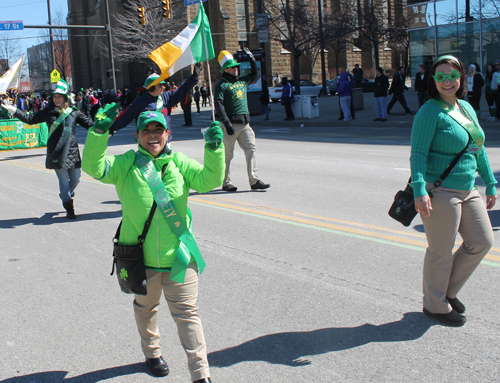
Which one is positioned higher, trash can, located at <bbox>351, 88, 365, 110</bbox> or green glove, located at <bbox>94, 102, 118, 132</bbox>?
trash can, located at <bbox>351, 88, 365, 110</bbox>

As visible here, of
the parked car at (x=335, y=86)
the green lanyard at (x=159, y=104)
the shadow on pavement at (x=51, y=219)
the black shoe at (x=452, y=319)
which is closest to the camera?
the black shoe at (x=452, y=319)

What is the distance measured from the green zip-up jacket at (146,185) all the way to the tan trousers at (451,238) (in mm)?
1458

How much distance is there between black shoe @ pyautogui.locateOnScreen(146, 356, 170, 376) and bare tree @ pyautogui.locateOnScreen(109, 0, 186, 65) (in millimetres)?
43353

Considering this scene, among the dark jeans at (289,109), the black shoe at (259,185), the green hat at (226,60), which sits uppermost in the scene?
the green hat at (226,60)

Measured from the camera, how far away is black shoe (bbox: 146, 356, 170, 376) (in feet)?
10.8

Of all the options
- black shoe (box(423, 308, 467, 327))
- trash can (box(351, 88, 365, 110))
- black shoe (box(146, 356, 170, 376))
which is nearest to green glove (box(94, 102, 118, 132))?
black shoe (box(146, 356, 170, 376))

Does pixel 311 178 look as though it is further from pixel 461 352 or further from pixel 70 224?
pixel 461 352

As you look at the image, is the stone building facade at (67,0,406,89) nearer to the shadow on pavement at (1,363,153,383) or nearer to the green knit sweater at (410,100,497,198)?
the green knit sweater at (410,100,497,198)

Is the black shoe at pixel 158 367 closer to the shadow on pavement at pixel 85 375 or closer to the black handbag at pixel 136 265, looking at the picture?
the shadow on pavement at pixel 85 375

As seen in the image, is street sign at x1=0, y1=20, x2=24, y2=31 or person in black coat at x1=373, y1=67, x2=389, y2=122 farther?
street sign at x1=0, y1=20, x2=24, y2=31

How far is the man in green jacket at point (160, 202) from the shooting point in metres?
3.02

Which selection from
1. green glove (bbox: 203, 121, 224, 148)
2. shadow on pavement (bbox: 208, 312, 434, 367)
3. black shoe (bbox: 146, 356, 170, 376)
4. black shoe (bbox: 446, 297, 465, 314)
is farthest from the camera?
black shoe (bbox: 446, 297, 465, 314)

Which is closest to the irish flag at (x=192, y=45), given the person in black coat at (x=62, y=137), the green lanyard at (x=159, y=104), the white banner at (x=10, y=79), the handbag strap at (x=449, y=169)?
the handbag strap at (x=449, y=169)

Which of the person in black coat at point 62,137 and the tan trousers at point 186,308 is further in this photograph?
the person in black coat at point 62,137
